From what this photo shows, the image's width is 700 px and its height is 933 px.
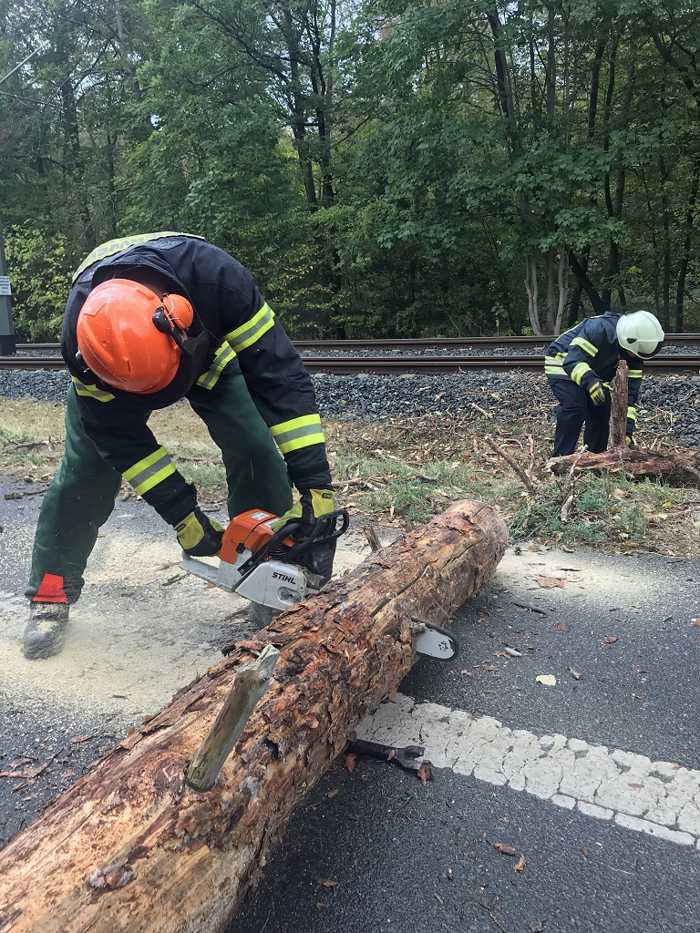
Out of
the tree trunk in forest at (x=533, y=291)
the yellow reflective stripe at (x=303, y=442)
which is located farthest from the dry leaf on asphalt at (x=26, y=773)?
the tree trunk in forest at (x=533, y=291)

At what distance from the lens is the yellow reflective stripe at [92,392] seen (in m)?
2.39

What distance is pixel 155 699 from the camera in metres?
2.45

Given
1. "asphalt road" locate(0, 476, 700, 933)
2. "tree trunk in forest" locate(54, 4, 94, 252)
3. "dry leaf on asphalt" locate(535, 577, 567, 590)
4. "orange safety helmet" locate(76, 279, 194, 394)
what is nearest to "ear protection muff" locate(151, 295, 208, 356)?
"orange safety helmet" locate(76, 279, 194, 394)

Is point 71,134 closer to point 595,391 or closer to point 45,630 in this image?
point 595,391

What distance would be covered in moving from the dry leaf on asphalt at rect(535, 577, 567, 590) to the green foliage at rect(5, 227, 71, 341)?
62.1 ft

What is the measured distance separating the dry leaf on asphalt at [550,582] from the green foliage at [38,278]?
1892 centimetres

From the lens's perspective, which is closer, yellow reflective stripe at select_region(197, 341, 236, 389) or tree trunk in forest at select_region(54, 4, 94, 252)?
yellow reflective stripe at select_region(197, 341, 236, 389)

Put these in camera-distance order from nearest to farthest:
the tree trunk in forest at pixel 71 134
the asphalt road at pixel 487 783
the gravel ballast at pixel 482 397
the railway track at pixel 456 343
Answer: the asphalt road at pixel 487 783, the gravel ballast at pixel 482 397, the railway track at pixel 456 343, the tree trunk in forest at pixel 71 134

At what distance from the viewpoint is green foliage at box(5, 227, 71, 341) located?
19.6 metres

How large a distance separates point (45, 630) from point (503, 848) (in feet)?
6.75

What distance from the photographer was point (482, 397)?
7.00m

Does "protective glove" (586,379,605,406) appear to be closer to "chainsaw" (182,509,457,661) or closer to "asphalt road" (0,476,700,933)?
"asphalt road" (0,476,700,933)

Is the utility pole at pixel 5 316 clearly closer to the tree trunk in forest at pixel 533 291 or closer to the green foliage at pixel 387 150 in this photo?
the green foliage at pixel 387 150

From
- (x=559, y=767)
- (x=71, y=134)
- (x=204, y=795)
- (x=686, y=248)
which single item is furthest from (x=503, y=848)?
(x=71, y=134)
